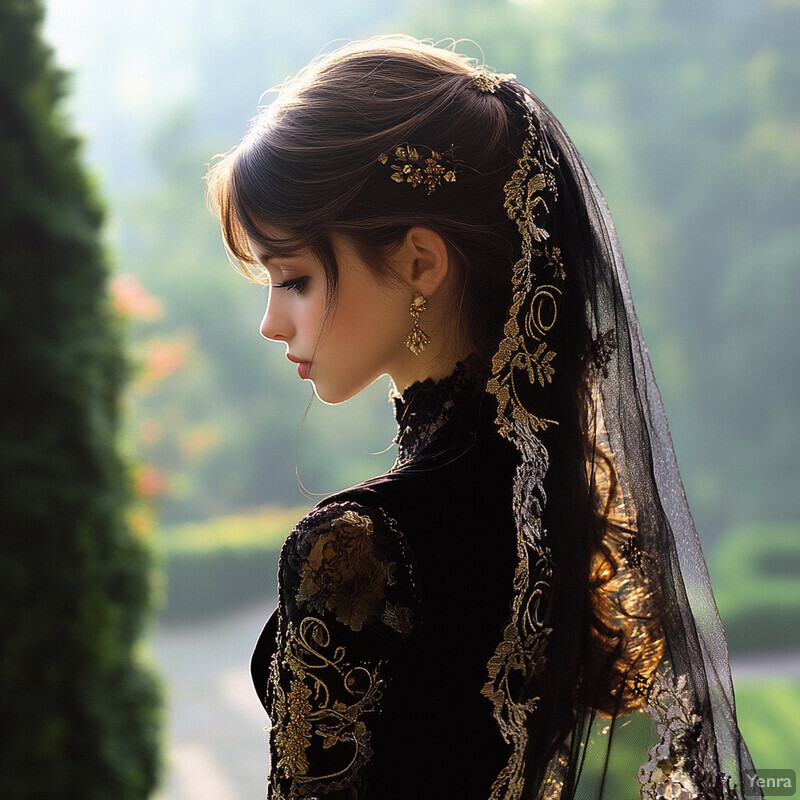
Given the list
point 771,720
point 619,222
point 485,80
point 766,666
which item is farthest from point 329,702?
point 619,222

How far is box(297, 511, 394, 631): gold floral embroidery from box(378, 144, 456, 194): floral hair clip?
34 centimetres

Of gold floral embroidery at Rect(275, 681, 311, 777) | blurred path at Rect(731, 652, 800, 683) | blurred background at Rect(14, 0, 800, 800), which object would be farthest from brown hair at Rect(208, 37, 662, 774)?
blurred path at Rect(731, 652, 800, 683)

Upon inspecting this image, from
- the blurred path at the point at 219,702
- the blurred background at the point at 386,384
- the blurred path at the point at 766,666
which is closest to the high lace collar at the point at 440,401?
the blurred background at the point at 386,384

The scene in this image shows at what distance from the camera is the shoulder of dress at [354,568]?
82cm

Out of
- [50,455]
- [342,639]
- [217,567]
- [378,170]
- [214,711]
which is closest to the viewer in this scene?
[342,639]

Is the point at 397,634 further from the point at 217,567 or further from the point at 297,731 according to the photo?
the point at 217,567

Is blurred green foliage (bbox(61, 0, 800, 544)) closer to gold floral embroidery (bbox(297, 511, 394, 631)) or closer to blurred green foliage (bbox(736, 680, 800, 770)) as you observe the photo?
blurred green foliage (bbox(736, 680, 800, 770))

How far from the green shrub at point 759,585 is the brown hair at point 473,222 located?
4.37m

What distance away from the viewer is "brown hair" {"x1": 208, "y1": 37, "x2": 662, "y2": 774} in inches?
36.0

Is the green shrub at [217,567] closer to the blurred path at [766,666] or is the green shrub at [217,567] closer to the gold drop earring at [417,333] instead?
the blurred path at [766,666]

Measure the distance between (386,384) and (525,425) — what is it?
3726 millimetres

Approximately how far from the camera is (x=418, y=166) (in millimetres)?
918

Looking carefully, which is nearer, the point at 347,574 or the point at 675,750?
the point at 347,574

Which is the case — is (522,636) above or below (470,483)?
below
